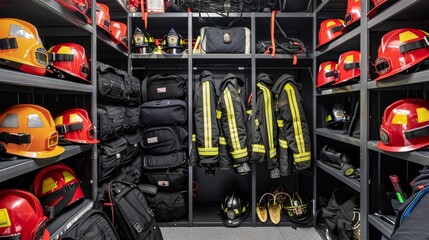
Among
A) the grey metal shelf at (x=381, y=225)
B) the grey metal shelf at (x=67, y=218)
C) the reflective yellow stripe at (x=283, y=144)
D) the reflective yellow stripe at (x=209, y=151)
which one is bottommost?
the grey metal shelf at (x=381, y=225)

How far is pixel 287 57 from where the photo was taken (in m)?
2.54

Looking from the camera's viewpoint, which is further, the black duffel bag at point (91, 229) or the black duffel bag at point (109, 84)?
the black duffel bag at point (109, 84)

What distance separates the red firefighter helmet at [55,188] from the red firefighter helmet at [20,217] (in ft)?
0.78

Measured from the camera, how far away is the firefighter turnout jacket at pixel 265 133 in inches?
94.3

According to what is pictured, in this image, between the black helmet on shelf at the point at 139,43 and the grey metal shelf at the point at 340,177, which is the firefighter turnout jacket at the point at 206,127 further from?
the grey metal shelf at the point at 340,177

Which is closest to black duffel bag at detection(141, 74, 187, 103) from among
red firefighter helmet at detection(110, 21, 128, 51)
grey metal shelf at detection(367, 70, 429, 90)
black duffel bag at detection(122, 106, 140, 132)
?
black duffel bag at detection(122, 106, 140, 132)

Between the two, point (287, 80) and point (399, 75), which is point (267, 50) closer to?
point (287, 80)

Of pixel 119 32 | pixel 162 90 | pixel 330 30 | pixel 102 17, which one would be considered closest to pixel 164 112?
pixel 162 90

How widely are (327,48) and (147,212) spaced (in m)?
2.06

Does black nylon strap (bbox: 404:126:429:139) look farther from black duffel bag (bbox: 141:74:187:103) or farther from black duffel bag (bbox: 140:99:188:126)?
black duffel bag (bbox: 141:74:187:103)

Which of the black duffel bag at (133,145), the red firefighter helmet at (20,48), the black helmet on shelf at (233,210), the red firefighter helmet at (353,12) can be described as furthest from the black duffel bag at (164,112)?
the red firefighter helmet at (353,12)

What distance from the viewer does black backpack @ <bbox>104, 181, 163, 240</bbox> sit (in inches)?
68.1

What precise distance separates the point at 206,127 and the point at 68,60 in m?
1.27

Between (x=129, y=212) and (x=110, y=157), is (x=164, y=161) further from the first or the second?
(x=129, y=212)
